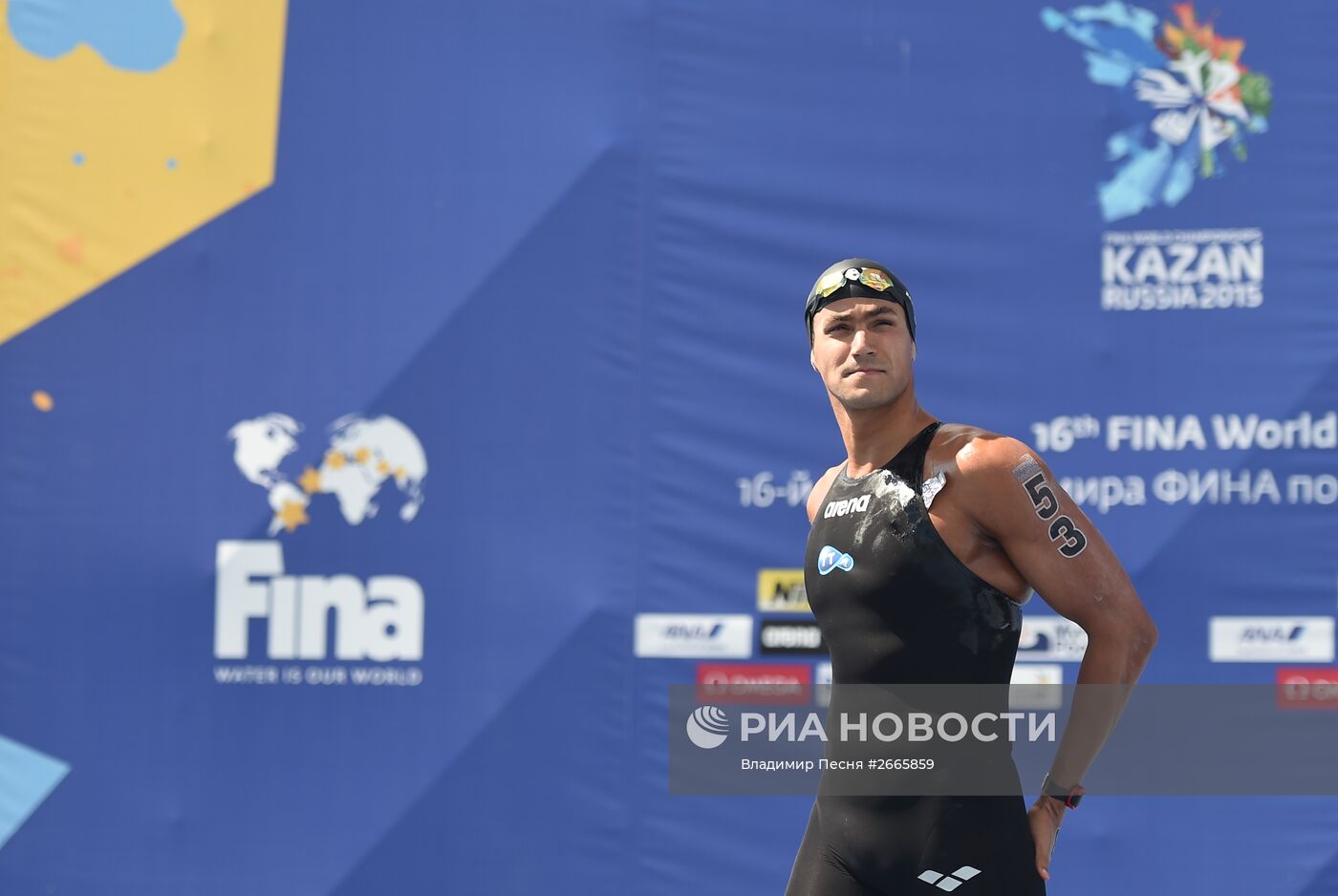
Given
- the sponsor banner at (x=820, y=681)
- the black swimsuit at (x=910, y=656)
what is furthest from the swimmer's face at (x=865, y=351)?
the sponsor banner at (x=820, y=681)

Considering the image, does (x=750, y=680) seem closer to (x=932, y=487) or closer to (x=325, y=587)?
(x=325, y=587)

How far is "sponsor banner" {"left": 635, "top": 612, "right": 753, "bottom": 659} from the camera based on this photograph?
4.62 metres

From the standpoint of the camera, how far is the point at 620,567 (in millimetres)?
4684

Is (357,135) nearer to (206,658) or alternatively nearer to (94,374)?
(94,374)

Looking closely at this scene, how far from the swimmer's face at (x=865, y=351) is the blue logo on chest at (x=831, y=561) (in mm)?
299

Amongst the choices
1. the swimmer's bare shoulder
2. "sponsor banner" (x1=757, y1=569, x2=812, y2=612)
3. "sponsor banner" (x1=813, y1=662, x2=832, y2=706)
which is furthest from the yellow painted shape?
the swimmer's bare shoulder

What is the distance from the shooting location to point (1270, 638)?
4414 mm

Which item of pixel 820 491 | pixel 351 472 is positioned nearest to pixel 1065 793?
pixel 820 491

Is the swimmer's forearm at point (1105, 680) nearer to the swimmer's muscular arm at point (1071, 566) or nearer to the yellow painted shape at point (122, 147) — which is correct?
the swimmer's muscular arm at point (1071, 566)

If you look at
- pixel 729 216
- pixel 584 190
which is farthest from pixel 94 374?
pixel 729 216

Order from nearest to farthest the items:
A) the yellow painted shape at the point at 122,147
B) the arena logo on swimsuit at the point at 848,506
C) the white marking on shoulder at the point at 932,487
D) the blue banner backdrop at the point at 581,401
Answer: the white marking on shoulder at the point at 932,487
the arena logo on swimsuit at the point at 848,506
the blue banner backdrop at the point at 581,401
the yellow painted shape at the point at 122,147

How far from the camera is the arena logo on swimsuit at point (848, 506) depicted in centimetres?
266

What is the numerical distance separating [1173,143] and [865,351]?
2440 mm

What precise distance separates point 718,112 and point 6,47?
8.81ft
